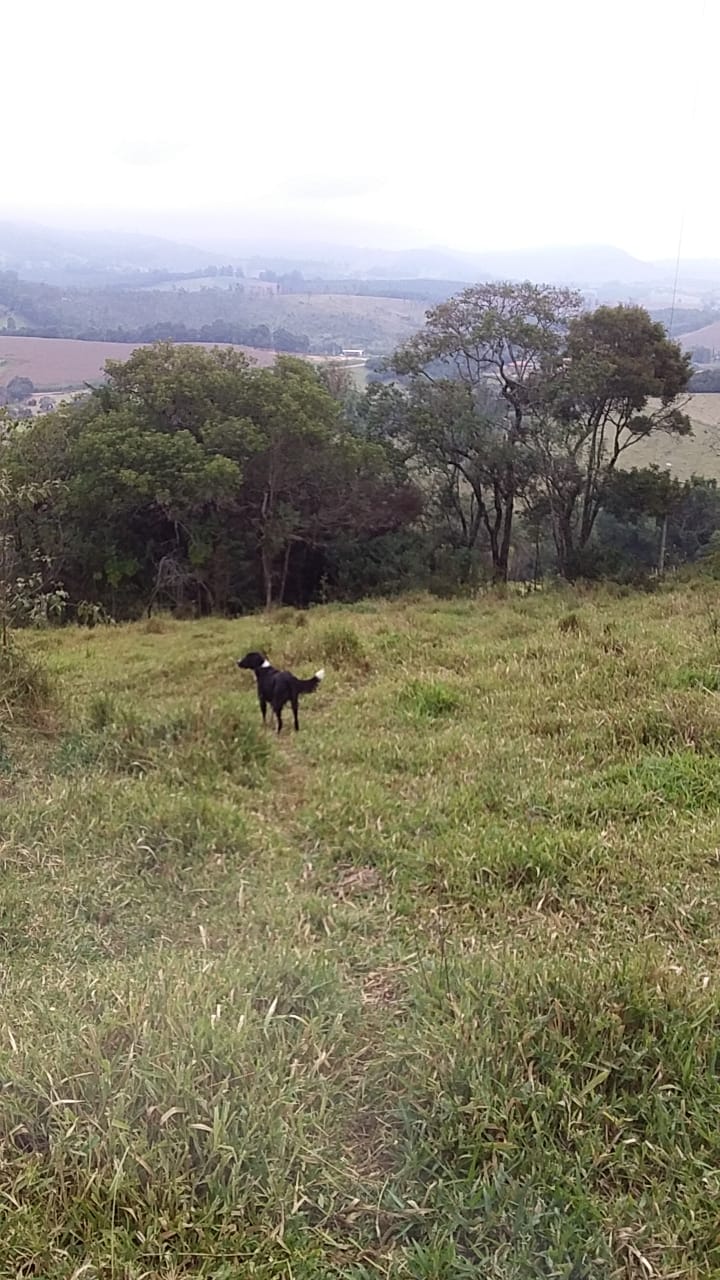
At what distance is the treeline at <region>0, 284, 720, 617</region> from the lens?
15289 millimetres

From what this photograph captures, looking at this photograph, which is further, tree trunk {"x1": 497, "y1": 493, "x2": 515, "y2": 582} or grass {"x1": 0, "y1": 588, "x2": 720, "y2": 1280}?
tree trunk {"x1": 497, "y1": 493, "x2": 515, "y2": 582}

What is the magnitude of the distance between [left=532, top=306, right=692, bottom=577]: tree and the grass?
38.4 ft

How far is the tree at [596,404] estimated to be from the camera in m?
16.0

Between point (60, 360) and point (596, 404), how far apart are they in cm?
1337

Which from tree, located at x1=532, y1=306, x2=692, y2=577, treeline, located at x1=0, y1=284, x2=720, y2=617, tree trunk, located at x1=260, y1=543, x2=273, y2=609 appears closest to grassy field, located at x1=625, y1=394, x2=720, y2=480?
treeline, located at x1=0, y1=284, x2=720, y2=617

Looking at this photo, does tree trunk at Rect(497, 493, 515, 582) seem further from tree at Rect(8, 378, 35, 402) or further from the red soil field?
tree at Rect(8, 378, 35, 402)

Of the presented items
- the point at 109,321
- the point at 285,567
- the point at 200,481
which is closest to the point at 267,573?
the point at 285,567

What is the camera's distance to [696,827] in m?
3.73

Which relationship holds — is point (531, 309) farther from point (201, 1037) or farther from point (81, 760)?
point (201, 1037)

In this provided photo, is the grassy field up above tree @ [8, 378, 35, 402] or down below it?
below

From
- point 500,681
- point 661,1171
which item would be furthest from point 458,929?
point 500,681

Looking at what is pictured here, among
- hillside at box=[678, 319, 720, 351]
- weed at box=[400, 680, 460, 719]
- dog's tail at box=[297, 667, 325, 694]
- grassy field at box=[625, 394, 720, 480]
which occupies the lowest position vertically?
weed at box=[400, 680, 460, 719]

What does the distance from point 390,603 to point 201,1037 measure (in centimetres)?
995

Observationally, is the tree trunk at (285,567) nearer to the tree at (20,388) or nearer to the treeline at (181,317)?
the tree at (20,388)
